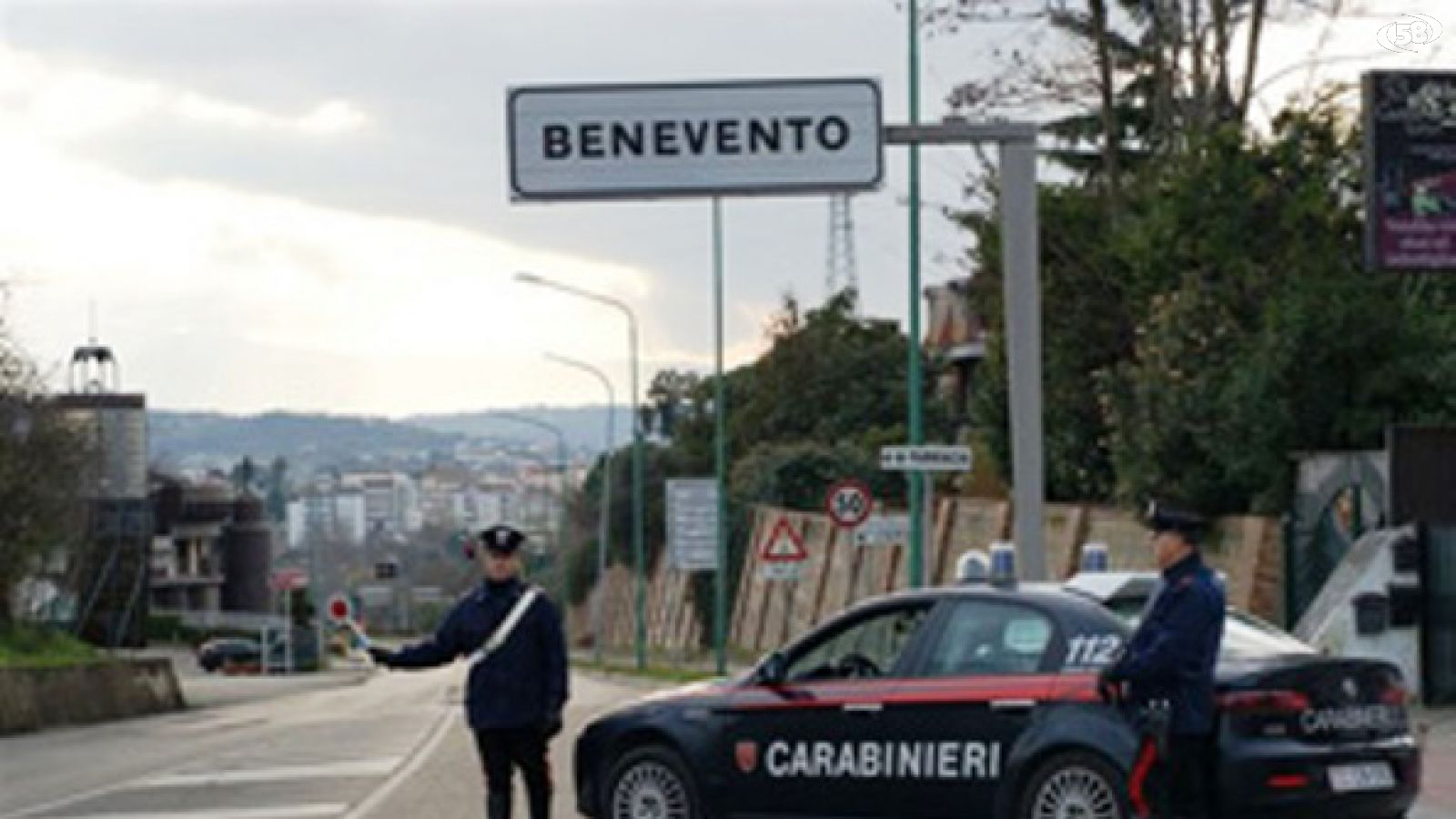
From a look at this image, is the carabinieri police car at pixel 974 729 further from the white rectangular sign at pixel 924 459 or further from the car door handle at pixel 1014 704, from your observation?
the white rectangular sign at pixel 924 459

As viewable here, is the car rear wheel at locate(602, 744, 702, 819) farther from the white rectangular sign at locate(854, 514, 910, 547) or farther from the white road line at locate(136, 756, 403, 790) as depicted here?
the white rectangular sign at locate(854, 514, 910, 547)

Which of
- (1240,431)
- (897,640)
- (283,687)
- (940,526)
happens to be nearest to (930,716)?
(897,640)

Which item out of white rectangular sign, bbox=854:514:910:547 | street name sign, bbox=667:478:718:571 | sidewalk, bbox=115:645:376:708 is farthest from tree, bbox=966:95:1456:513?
street name sign, bbox=667:478:718:571

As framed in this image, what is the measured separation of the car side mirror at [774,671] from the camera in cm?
1398

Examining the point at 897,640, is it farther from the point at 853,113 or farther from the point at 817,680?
the point at 853,113

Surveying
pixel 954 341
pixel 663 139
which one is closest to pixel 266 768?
pixel 663 139

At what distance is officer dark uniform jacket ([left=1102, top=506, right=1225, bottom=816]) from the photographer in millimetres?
11680

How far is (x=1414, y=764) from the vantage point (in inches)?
510

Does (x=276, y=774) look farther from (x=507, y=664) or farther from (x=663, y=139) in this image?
(x=507, y=664)

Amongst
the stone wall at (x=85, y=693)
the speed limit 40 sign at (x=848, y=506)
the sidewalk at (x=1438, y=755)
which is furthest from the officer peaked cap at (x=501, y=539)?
the stone wall at (x=85, y=693)

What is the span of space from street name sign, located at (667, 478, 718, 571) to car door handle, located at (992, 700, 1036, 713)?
1654 inches

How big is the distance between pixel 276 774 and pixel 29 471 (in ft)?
82.0

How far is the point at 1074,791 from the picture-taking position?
12430 mm

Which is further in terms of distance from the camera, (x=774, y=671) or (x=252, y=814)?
(x=252, y=814)
